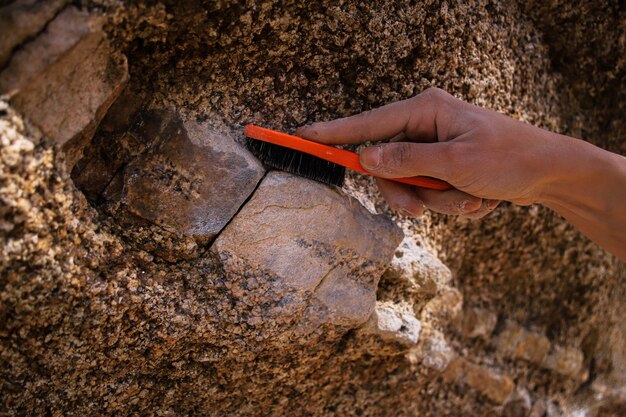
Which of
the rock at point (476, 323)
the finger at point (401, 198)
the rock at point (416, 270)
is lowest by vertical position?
the rock at point (476, 323)

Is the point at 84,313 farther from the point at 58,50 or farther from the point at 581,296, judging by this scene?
the point at 581,296

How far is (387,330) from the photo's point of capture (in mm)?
1299

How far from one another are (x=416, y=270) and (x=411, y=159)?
32 centimetres

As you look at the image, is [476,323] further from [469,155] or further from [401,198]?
[469,155]

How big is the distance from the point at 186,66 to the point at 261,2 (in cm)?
18

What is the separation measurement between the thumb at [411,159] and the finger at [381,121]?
0.13 ft

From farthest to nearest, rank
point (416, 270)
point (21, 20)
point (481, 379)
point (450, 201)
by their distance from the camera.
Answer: point (481, 379) < point (416, 270) < point (450, 201) < point (21, 20)

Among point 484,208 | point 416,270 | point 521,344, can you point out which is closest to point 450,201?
point 484,208

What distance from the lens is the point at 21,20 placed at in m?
0.89

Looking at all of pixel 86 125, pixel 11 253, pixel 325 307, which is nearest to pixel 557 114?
pixel 325 307

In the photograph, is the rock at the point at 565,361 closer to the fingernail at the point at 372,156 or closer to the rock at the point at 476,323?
the rock at the point at 476,323

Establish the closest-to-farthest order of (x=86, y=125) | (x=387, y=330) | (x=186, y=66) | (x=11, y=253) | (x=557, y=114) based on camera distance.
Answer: (x=11, y=253), (x=86, y=125), (x=186, y=66), (x=387, y=330), (x=557, y=114)

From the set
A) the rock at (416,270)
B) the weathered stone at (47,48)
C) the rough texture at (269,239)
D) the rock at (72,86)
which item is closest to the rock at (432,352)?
the rough texture at (269,239)

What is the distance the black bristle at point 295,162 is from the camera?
1.18 metres
